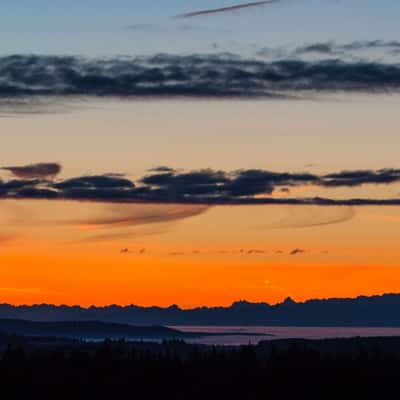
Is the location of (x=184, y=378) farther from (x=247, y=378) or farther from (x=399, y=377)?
(x=399, y=377)

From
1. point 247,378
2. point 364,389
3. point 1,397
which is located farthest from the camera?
point 247,378

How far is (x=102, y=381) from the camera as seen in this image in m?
192

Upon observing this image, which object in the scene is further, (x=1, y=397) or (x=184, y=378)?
(x=184, y=378)

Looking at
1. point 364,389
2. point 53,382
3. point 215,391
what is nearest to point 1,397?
point 53,382

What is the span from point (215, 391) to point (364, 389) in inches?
667

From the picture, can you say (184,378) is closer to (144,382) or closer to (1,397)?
(144,382)

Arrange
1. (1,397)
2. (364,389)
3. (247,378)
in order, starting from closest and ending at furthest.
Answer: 1. (1,397)
2. (364,389)
3. (247,378)

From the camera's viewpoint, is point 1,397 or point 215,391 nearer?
point 1,397

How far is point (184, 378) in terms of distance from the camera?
198 meters

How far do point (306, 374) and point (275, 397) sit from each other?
14943 millimetres

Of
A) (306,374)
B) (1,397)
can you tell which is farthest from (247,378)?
(1,397)

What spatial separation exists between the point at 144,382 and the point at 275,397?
18.1m

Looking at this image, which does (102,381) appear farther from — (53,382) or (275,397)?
(275,397)

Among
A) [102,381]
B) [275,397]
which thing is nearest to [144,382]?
[102,381]
